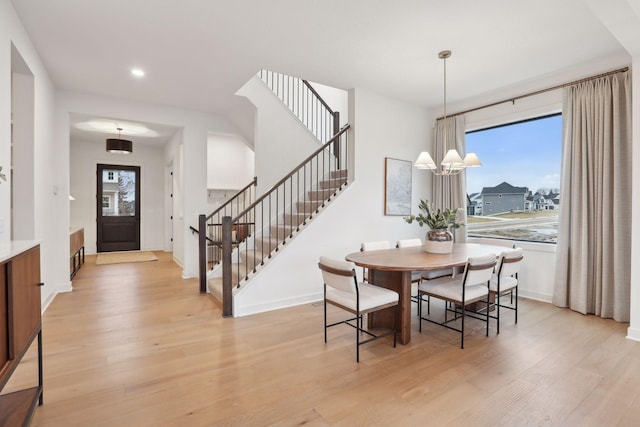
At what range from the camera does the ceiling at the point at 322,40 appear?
2.66 metres

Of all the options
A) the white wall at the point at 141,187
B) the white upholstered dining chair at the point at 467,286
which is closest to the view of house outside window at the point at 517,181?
the white upholstered dining chair at the point at 467,286

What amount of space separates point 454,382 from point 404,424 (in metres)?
0.63

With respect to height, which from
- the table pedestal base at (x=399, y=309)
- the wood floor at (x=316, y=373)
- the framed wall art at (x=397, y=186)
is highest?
the framed wall art at (x=397, y=186)

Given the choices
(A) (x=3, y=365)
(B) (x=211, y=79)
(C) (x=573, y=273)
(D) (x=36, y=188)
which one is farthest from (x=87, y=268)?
(C) (x=573, y=273)

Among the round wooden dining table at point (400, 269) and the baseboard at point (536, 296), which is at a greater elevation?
the round wooden dining table at point (400, 269)

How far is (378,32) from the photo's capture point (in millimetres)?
3049

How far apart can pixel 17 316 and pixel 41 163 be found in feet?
9.83

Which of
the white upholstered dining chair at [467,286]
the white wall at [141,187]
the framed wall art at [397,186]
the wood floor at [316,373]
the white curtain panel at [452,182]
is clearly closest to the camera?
the wood floor at [316,373]

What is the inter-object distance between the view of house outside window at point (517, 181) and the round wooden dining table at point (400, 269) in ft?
5.69

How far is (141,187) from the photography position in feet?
27.9

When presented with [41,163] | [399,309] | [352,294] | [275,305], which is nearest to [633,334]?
[399,309]

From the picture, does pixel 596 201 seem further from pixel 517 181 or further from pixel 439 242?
pixel 439 242

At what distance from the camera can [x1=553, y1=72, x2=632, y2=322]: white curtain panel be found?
3.35 m

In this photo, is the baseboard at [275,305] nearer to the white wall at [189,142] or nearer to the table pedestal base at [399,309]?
the table pedestal base at [399,309]
